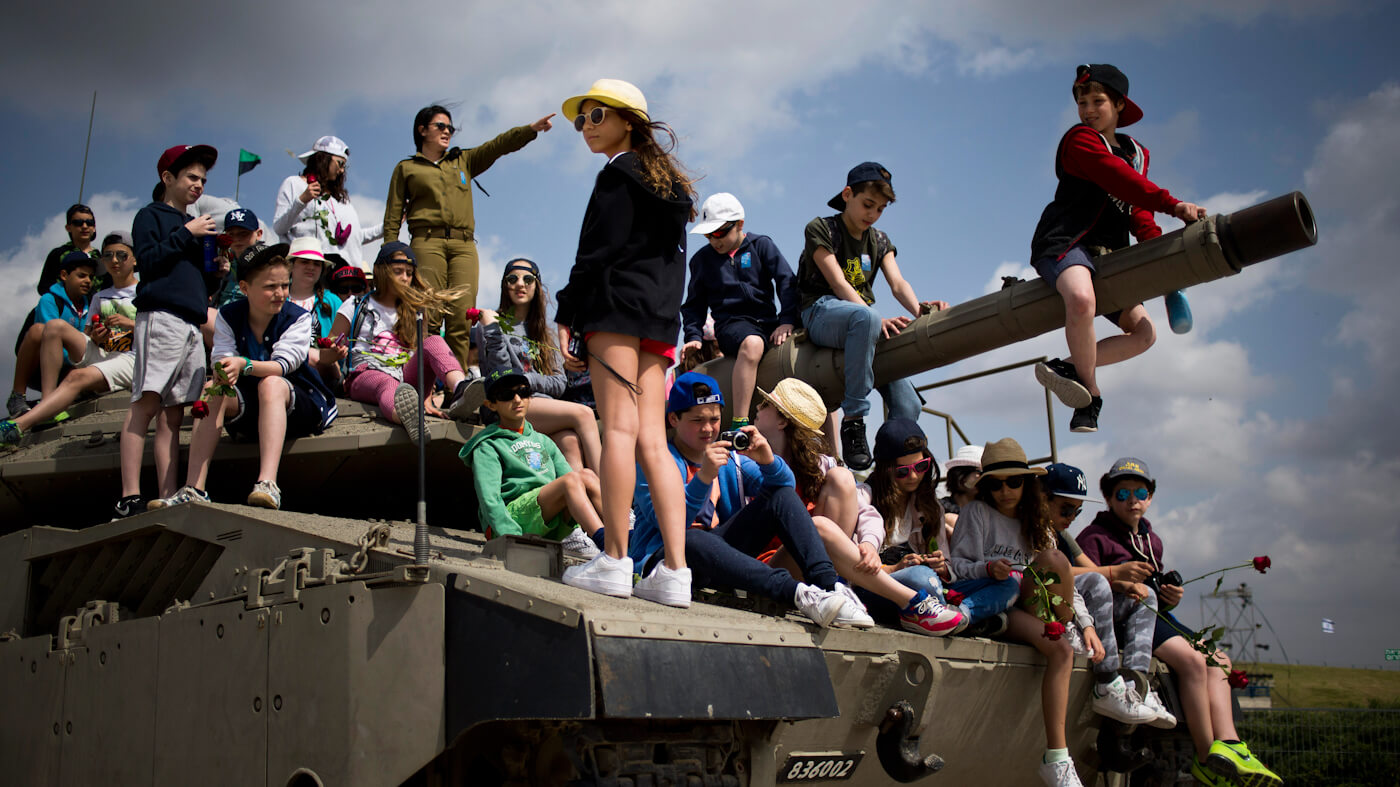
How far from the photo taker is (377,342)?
281 inches

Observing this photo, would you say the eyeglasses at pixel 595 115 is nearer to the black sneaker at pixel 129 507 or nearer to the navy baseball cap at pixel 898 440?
the navy baseball cap at pixel 898 440

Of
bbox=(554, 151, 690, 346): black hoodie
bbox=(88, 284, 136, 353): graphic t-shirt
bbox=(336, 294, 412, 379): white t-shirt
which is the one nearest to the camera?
bbox=(554, 151, 690, 346): black hoodie

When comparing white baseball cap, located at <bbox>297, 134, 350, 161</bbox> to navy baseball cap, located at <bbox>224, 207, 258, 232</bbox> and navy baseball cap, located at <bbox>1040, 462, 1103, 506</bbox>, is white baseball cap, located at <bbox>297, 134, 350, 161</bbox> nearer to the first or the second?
navy baseball cap, located at <bbox>224, 207, 258, 232</bbox>

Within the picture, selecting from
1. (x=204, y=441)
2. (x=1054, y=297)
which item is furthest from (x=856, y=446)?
(x=204, y=441)

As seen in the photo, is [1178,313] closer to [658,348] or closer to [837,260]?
[837,260]

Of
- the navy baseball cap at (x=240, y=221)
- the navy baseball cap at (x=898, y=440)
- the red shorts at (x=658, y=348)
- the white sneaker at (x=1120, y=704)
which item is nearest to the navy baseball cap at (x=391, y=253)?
the navy baseball cap at (x=240, y=221)

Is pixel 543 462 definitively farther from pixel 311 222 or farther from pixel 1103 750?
pixel 311 222

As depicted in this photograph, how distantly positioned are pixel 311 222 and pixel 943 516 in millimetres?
4825

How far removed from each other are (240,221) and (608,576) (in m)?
3.73

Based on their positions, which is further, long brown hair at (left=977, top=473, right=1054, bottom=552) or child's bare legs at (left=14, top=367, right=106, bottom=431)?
child's bare legs at (left=14, top=367, right=106, bottom=431)

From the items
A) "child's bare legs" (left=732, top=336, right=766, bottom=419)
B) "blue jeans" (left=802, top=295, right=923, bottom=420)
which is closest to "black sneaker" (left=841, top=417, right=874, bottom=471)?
"blue jeans" (left=802, top=295, right=923, bottom=420)

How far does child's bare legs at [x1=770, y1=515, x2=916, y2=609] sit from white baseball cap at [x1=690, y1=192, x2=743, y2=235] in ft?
9.35

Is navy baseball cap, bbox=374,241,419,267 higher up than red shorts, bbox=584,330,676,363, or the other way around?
navy baseball cap, bbox=374,241,419,267

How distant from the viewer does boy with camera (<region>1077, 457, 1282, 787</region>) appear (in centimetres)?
594
